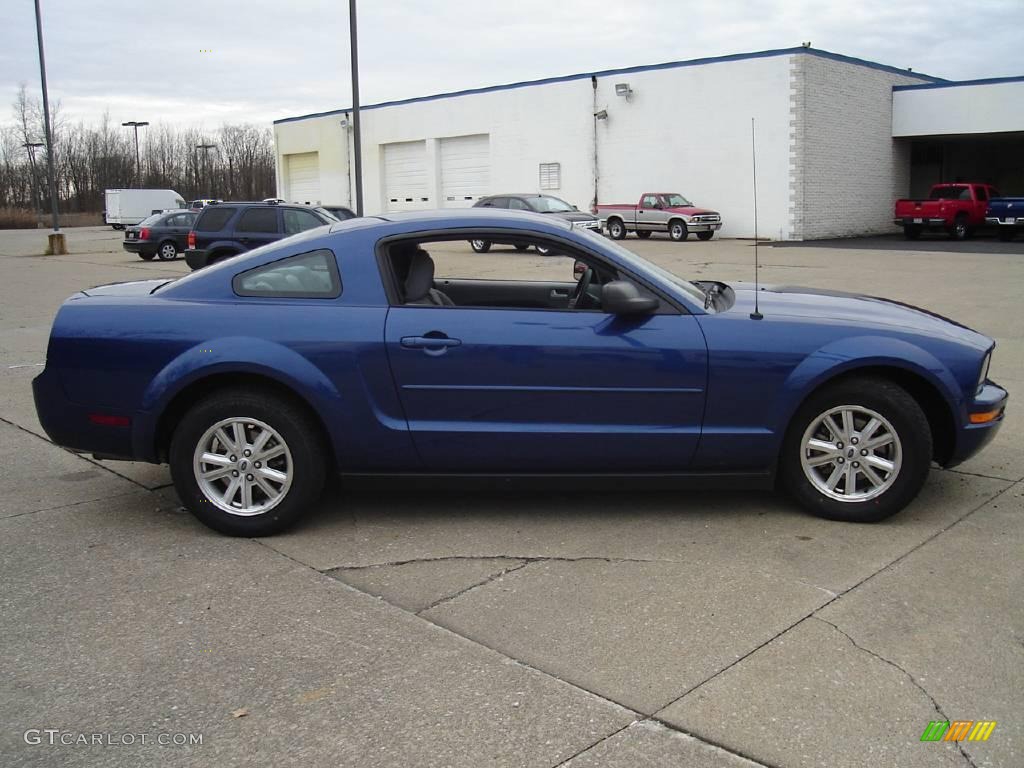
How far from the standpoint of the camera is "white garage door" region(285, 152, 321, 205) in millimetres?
50688

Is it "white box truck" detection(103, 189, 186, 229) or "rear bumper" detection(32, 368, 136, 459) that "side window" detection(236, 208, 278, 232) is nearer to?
"rear bumper" detection(32, 368, 136, 459)

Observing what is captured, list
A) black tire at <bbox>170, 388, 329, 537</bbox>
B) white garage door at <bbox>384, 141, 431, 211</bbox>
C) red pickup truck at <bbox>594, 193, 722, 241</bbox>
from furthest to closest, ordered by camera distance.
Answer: white garage door at <bbox>384, 141, 431, 211</bbox>, red pickup truck at <bbox>594, 193, 722, 241</bbox>, black tire at <bbox>170, 388, 329, 537</bbox>

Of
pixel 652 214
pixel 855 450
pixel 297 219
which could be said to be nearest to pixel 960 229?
pixel 652 214

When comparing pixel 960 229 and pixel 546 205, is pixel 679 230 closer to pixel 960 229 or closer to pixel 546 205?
pixel 546 205

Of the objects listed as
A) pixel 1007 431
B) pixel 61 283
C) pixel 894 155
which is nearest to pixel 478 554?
pixel 1007 431

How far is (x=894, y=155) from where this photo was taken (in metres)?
37.7

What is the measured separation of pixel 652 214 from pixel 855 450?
29441 mm

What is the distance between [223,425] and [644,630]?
2310 mm

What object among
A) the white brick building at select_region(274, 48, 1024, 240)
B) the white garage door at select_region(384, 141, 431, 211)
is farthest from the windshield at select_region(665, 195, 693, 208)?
the white garage door at select_region(384, 141, 431, 211)

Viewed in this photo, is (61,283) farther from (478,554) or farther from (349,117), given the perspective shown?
(349,117)

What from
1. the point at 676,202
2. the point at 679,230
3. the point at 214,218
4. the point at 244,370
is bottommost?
the point at 244,370

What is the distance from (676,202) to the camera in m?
33.7

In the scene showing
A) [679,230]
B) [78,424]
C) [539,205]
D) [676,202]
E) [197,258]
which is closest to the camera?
[78,424]

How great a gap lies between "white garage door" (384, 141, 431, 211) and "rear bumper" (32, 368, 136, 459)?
133ft
